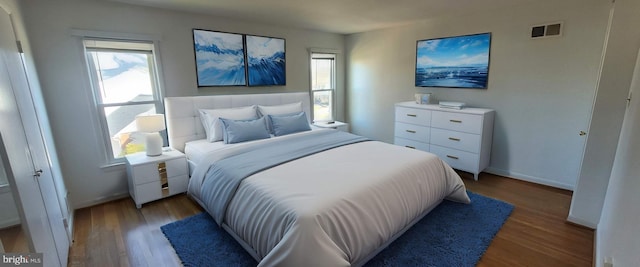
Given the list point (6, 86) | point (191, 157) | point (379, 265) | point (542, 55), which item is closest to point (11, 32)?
point (6, 86)

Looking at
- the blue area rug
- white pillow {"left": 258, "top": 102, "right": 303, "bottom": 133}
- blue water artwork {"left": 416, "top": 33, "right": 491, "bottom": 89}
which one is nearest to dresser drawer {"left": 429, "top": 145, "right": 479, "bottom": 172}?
the blue area rug

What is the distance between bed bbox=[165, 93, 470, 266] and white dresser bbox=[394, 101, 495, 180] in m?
0.93

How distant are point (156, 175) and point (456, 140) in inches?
146

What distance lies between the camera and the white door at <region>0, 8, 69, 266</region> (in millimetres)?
1314

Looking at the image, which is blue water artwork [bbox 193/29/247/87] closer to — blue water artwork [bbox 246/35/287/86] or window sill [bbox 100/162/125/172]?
blue water artwork [bbox 246/35/287/86]

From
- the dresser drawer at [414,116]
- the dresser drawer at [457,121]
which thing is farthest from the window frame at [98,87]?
the dresser drawer at [457,121]

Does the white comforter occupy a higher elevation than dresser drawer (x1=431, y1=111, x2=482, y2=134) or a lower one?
lower

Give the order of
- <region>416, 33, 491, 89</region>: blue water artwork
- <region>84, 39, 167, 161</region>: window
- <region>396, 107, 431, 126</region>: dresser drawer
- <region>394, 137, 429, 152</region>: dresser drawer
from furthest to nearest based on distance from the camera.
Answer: <region>394, 137, 429, 152</region>: dresser drawer, <region>396, 107, 431, 126</region>: dresser drawer, <region>416, 33, 491, 89</region>: blue water artwork, <region>84, 39, 167, 161</region>: window

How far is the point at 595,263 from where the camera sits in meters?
1.90

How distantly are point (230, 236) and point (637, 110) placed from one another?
2.96 meters

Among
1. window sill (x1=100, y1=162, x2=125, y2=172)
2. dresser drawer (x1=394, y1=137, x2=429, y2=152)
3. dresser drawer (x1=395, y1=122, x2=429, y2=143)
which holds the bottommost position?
dresser drawer (x1=394, y1=137, x2=429, y2=152)

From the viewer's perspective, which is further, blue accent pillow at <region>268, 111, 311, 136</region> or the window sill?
blue accent pillow at <region>268, 111, 311, 136</region>

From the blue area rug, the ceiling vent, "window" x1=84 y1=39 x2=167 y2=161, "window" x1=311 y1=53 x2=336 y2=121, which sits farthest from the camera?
"window" x1=311 y1=53 x2=336 y2=121

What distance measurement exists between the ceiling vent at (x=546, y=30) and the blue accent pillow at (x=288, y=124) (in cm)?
298
